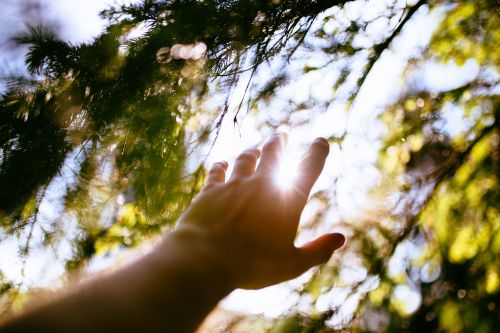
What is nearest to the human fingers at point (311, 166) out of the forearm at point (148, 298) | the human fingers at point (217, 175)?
the human fingers at point (217, 175)

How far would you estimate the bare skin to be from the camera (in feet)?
1.95

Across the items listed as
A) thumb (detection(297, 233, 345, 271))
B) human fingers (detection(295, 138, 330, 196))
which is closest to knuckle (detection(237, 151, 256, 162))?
human fingers (detection(295, 138, 330, 196))

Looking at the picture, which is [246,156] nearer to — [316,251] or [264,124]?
[316,251]

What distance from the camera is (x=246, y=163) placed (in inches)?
44.1

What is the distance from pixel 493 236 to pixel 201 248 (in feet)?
5.22

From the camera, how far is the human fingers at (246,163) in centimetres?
108

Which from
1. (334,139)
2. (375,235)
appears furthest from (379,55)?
(375,235)

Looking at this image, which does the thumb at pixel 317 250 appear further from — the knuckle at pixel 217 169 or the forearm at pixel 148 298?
the knuckle at pixel 217 169

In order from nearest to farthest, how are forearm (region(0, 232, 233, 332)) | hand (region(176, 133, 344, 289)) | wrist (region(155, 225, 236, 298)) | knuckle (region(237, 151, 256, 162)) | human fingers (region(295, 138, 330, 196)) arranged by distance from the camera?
forearm (region(0, 232, 233, 332)) < wrist (region(155, 225, 236, 298)) < hand (region(176, 133, 344, 289)) < human fingers (region(295, 138, 330, 196)) < knuckle (region(237, 151, 256, 162))

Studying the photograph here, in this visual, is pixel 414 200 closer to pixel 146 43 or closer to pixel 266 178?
pixel 266 178

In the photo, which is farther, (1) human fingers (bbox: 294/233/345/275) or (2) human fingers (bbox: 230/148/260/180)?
(2) human fingers (bbox: 230/148/260/180)

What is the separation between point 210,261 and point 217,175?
16.1 inches

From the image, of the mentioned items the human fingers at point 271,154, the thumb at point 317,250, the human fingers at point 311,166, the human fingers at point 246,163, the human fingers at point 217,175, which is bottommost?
the thumb at point 317,250

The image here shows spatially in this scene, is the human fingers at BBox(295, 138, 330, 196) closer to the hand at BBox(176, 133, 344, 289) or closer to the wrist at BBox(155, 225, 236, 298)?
the hand at BBox(176, 133, 344, 289)
